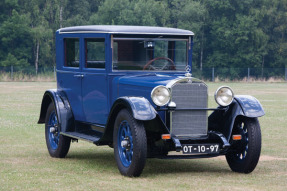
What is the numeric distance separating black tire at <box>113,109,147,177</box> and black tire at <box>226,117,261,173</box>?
1515mm

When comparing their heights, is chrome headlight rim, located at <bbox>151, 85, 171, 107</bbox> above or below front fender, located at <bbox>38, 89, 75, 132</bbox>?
above

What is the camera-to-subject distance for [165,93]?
793 cm

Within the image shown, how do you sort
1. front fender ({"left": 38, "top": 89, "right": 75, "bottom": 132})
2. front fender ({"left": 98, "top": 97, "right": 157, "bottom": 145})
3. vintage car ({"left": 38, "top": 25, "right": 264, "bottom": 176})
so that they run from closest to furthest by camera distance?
1. front fender ({"left": 98, "top": 97, "right": 157, "bottom": 145})
2. vintage car ({"left": 38, "top": 25, "right": 264, "bottom": 176})
3. front fender ({"left": 38, "top": 89, "right": 75, "bottom": 132})

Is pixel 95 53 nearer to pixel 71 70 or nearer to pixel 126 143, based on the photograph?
pixel 71 70

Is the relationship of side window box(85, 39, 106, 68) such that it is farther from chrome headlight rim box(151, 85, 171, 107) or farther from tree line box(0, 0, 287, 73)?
tree line box(0, 0, 287, 73)

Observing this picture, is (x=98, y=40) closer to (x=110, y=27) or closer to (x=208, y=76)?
(x=110, y=27)

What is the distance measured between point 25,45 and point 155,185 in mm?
55694

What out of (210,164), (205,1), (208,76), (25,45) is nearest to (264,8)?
(205,1)

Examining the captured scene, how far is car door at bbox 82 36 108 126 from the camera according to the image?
29.8ft

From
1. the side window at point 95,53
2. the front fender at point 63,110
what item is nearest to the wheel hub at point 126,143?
the side window at point 95,53

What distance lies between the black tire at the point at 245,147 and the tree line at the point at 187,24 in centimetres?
5149

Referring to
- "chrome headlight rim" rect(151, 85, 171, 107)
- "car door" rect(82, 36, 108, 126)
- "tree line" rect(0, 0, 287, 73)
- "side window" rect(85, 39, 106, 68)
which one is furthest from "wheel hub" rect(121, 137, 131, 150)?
"tree line" rect(0, 0, 287, 73)

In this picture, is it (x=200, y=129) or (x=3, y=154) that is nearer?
(x=200, y=129)

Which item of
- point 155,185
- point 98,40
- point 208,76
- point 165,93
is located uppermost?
point 98,40
